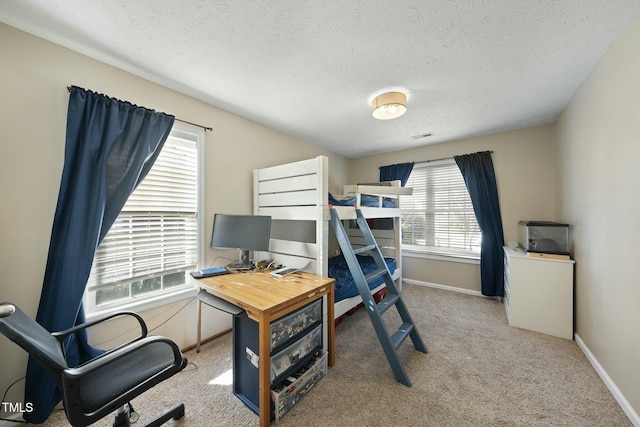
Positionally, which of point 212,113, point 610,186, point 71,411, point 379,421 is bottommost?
point 379,421

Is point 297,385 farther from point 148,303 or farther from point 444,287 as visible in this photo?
point 444,287

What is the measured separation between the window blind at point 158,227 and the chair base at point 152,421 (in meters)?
0.97

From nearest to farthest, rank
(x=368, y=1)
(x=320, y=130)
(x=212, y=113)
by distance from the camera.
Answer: (x=368, y=1) → (x=212, y=113) → (x=320, y=130)

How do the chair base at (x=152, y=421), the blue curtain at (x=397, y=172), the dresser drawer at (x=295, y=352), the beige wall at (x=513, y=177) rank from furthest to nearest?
1. the blue curtain at (x=397, y=172)
2. the beige wall at (x=513, y=177)
3. the dresser drawer at (x=295, y=352)
4. the chair base at (x=152, y=421)

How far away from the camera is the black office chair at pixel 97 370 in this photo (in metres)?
0.90

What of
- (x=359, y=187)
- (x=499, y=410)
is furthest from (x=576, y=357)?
(x=359, y=187)

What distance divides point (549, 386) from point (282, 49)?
10.5ft

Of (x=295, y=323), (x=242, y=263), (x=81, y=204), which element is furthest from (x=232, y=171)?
(x=295, y=323)

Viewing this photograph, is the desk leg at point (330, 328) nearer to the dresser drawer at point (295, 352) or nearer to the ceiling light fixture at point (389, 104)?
the dresser drawer at point (295, 352)

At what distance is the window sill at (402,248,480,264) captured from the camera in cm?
349

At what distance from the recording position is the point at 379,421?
4.59 ft

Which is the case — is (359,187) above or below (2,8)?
below

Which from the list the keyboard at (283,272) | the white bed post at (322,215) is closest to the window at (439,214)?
the white bed post at (322,215)

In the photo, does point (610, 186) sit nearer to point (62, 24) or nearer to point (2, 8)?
point (62, 24)
